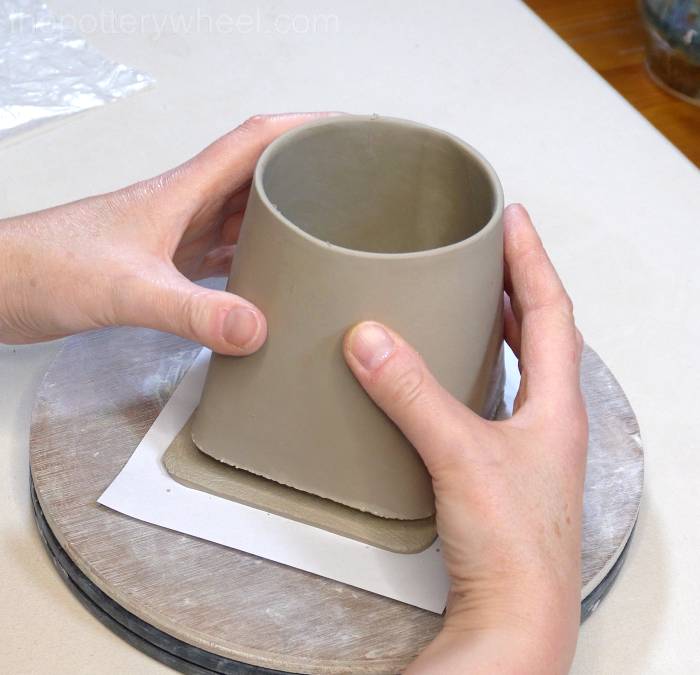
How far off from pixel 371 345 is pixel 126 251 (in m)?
0.22

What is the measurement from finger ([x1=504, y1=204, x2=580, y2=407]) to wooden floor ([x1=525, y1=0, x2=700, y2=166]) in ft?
3.15

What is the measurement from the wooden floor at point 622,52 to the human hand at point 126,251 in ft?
3.45

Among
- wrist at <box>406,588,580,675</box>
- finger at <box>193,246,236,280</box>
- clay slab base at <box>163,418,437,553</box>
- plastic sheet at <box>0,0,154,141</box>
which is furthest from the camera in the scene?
plastic sheet at <box>0,0,154,141</box>

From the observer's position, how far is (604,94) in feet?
3.90

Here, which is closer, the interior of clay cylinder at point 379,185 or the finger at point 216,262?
the interior of clay cylinder at point 379,185

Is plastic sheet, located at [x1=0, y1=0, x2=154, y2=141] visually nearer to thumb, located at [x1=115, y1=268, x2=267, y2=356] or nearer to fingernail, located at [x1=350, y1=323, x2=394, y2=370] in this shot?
thumb, located at [x1=115, y1=268, x2=267, y2=356]

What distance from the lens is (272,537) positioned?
2.16 feet

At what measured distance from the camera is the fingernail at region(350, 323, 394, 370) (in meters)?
0.57

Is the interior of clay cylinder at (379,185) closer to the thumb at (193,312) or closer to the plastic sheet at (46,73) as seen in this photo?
the thumb at (193,312)

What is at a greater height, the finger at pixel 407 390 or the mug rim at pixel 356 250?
the mug rim at pixel 356 250

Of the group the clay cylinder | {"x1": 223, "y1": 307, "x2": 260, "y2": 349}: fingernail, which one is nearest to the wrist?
the clay cylinder

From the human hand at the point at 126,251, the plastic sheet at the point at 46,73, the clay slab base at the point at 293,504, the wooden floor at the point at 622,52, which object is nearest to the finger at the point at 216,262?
the human hand at the point at 126,251

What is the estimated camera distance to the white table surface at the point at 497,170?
2.27ft

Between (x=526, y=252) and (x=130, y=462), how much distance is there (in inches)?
12.9
